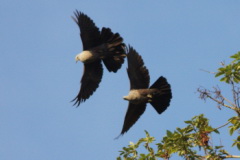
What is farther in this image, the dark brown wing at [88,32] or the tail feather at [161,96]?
the dark brown wing at [88,32]

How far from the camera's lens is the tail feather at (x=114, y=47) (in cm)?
1145

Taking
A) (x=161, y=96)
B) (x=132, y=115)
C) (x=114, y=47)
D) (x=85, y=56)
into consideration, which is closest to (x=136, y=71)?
(x=161, y=96)

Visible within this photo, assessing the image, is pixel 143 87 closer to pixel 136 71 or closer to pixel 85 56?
pixel 136 71

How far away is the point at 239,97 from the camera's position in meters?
6.12

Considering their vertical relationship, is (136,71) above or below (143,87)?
above

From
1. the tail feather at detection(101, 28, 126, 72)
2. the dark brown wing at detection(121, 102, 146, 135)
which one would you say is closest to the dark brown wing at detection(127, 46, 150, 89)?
the dark brown wing at detection(121, 102, 146, 135)

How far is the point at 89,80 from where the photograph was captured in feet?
41.9

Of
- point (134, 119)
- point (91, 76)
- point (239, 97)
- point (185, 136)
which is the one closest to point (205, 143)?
point (185, 136)

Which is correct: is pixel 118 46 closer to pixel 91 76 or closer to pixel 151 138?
pixel 91 76

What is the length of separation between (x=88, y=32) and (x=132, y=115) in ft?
8.77

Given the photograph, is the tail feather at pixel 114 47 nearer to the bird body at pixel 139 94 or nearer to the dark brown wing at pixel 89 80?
the dark brown wing at pixel 89 80

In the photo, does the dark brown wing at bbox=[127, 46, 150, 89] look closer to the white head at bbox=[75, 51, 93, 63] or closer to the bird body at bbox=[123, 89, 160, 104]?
the bird body at bbox=[123, 89, 160, 104]

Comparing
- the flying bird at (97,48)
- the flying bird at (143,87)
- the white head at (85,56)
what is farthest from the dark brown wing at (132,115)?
the white head at (85,56)

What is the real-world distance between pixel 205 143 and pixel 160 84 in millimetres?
3340
